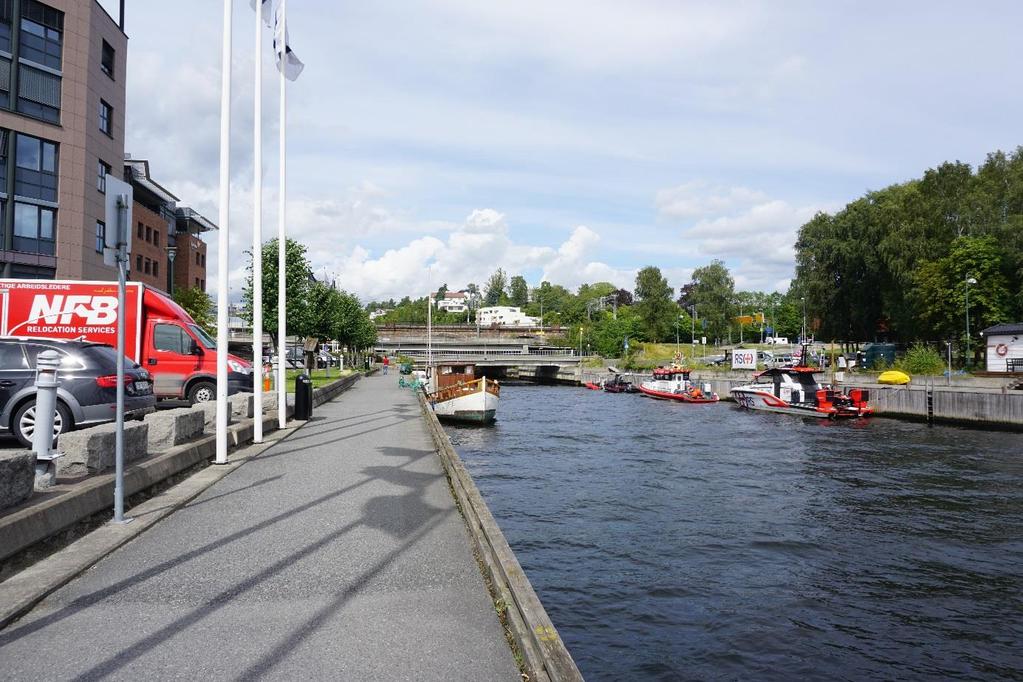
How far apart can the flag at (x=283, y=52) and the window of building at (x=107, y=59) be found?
29.9m

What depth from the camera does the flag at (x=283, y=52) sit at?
57.0ft

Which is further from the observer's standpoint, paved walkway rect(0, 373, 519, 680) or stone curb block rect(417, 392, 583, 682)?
paved walkway rect(0, 373, 519, 680)

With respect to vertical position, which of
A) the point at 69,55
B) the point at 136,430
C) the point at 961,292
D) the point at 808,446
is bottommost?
the point at 808,446

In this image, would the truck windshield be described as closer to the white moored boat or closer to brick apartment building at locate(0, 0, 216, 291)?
the white moored boat

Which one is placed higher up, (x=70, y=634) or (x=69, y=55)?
(x=69, y=55)

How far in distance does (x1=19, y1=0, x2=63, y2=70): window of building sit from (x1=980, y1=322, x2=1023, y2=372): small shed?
173 ft

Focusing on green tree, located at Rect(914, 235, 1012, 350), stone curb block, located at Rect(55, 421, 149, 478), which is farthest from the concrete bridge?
stone curb block, located at Rect(55, 421, 149, 478)

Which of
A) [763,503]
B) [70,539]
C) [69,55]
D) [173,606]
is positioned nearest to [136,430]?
[70,539]

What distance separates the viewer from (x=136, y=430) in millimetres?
10148

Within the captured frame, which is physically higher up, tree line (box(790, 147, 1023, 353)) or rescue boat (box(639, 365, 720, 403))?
tree line (box(790, 147, 1023, 353))

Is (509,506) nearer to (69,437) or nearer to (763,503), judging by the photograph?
(763,503)

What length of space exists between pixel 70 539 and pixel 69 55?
39.1m

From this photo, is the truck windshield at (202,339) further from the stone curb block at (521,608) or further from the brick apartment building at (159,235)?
the brick apartment building at (159,235)

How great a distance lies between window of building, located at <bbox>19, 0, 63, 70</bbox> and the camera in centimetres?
3669
